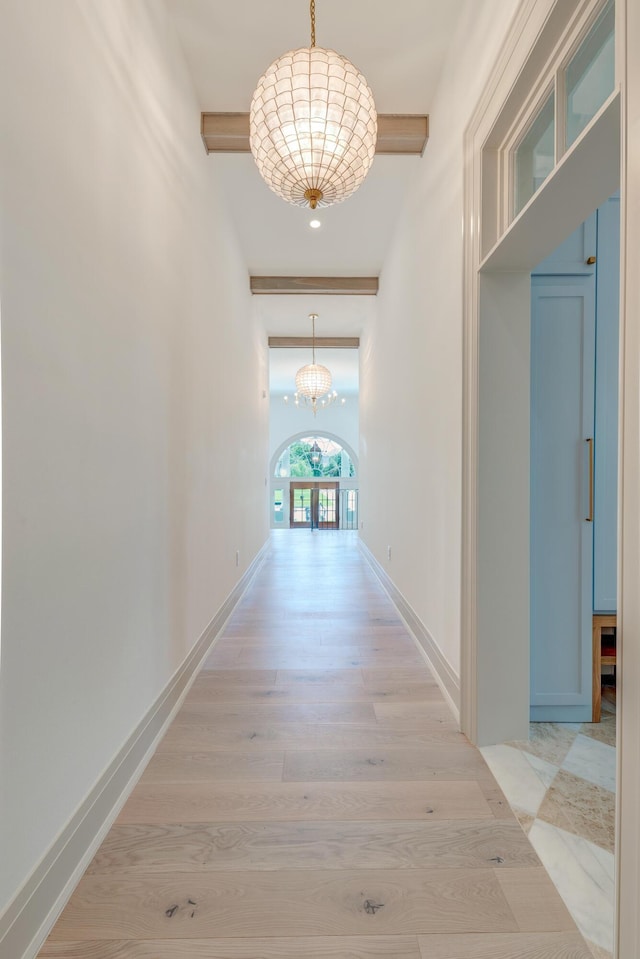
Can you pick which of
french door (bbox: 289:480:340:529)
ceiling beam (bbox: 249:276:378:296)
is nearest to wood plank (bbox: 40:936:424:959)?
ceiling beam (bbox: 249:276:378:296)

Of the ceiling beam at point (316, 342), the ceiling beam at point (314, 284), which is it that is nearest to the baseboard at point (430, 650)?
the ceiling beam at point (314, 284)

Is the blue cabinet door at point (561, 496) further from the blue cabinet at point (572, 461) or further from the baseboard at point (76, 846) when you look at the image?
the baseboard at point (76, 846)

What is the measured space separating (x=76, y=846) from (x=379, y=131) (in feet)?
12.1

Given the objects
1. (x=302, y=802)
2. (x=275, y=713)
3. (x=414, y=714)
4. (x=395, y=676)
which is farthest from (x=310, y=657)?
(x=302, y=802)

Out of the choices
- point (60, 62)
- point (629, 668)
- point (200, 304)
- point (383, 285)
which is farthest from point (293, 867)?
point (383, 285)

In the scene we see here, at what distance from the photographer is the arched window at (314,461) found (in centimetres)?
1438

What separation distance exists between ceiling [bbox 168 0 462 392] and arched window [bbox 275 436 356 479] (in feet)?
32.6

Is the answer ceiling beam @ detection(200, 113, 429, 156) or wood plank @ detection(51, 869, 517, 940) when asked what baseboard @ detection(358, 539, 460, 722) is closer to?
wood plank @ detection(51, 869, 517, 940)

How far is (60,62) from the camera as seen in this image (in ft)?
4.12

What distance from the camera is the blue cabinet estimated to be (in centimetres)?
210

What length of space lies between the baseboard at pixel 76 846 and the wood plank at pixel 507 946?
944mm

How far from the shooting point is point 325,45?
2.38 m

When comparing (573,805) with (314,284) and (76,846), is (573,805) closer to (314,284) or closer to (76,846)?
(76,846)

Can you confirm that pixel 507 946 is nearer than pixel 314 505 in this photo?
Yes
